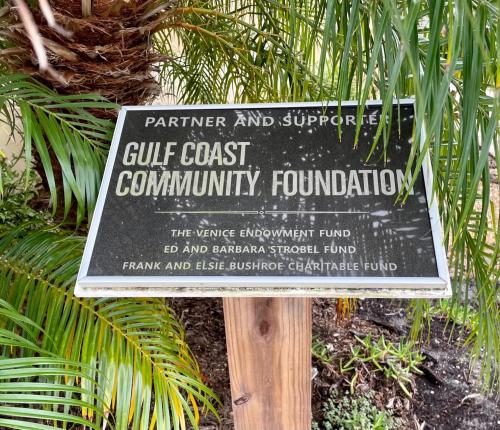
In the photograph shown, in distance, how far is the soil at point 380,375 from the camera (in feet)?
5.23

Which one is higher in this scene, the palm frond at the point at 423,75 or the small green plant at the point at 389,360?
the palm frond at the point at 423,75

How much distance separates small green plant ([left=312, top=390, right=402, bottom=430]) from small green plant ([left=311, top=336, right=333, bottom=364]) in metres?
0.14

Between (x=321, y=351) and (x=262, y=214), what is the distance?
1128mm

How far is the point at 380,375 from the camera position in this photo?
5.60ft

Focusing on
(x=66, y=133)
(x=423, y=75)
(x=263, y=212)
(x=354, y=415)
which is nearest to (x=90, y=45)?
(x=66, y=133)

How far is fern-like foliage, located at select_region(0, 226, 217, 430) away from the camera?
3.01ft

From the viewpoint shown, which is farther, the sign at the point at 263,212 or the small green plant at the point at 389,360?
the small green plant at the point at 389,360

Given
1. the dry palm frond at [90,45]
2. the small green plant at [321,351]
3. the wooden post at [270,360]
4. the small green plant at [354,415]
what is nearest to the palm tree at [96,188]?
the dry palm frond at [90,45]

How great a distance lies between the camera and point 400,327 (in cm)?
194

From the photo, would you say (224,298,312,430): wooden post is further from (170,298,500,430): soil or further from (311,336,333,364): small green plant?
(311,336,333,364): small green plant

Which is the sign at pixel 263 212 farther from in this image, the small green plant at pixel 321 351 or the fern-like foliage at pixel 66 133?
the small green plant at pixel 321 351

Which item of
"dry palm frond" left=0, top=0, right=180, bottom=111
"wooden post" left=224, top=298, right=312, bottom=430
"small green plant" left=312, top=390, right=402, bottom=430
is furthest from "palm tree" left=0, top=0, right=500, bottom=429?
"small green plant" left=312, top=390, right=402, bottom=430

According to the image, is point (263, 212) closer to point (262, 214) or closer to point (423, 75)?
point (262, 214)

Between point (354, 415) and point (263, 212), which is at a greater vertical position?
point (263, 212)
